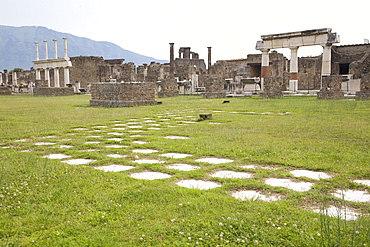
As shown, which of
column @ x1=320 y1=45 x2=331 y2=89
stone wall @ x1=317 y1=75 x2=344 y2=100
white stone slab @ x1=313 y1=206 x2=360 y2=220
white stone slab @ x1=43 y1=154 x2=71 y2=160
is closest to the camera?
white stone slab @ x1=313 y1=206 x2=360 y2=220

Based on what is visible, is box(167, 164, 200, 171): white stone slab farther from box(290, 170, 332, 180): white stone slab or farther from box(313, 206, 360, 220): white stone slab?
Answer: box(313, 206, 360, 220): white stone slab

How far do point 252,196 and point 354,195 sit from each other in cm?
88

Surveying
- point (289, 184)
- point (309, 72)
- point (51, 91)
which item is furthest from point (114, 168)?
point (309, 72)

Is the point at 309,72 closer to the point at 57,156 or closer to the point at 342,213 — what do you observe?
the point at 57,156

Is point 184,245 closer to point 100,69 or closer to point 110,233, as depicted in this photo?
point 110,233

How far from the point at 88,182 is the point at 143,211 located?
101 cm

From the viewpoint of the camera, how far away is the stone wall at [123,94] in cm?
1525

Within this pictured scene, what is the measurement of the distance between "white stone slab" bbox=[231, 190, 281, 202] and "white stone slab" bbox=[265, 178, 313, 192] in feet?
1.07

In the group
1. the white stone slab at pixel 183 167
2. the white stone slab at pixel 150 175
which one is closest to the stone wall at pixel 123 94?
the white stone slab at pixel 183 167

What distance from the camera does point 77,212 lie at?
276cm

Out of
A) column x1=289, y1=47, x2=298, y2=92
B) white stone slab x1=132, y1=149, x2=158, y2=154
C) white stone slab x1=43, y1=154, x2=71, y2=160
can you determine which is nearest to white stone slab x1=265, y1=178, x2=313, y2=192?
white stone slab x1=132, y1=149, x2=158, y2=154

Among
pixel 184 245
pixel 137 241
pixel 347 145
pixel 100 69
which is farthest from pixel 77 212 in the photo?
pixel 100 69

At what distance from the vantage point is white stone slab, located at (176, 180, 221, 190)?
3352 millimetres

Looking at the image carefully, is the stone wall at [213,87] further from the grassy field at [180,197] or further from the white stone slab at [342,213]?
the white stone slab at [342,213]
